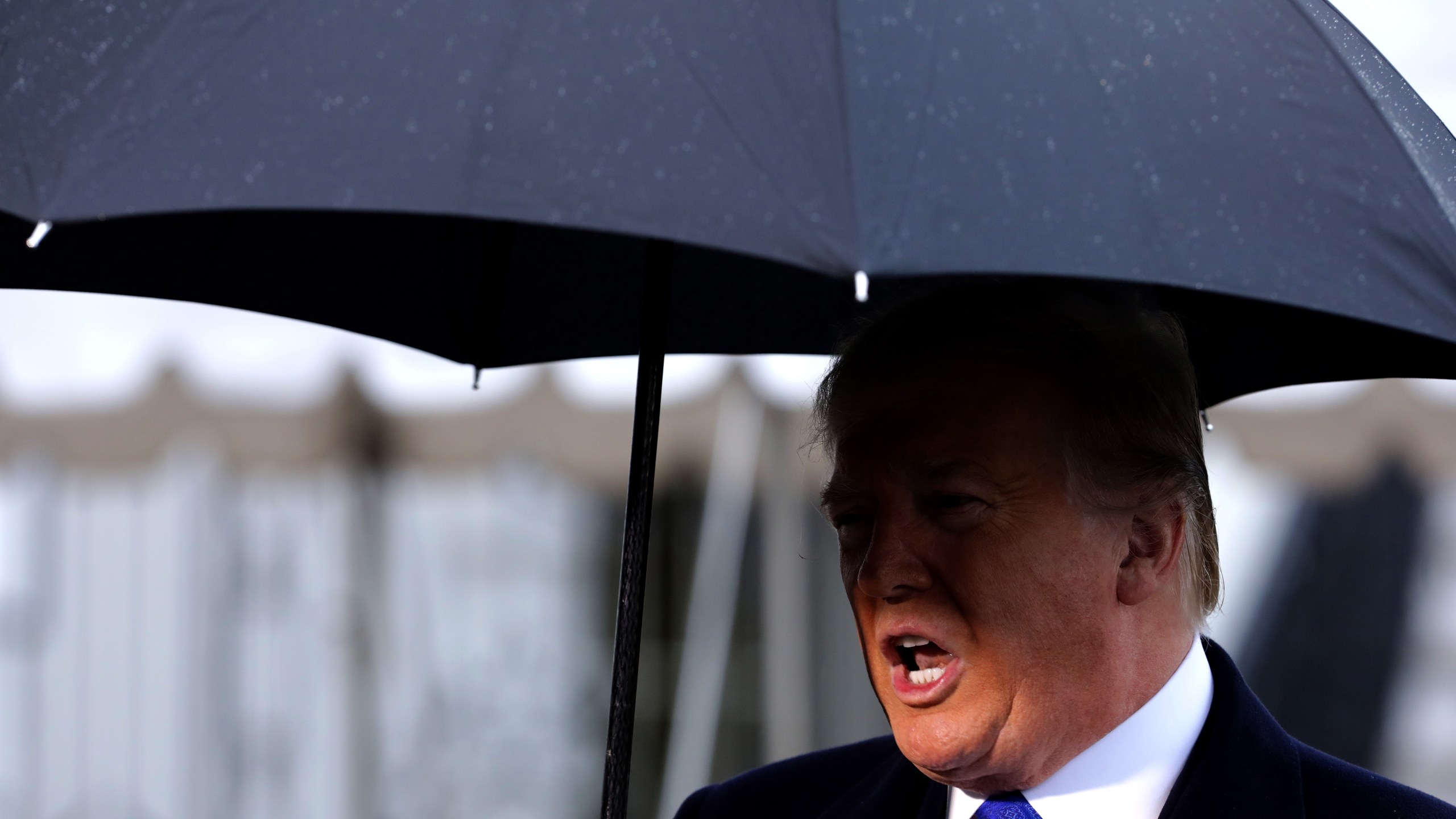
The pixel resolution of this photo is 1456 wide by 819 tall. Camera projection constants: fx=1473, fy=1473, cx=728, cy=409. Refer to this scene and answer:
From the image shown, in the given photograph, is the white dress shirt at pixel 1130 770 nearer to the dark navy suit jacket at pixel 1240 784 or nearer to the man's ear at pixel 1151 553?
the dark navy suit jacket at pixel 1240 784

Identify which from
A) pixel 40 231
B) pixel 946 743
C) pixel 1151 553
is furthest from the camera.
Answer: pixel 1151 553

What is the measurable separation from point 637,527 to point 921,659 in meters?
0.38

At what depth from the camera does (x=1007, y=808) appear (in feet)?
5.84

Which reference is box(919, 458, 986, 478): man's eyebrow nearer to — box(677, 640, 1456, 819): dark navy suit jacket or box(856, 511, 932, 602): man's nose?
box(856, 511, 932, 602): man's nose

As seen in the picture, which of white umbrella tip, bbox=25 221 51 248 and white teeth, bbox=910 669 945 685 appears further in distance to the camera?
white teeth, bbox=910 669 945 685

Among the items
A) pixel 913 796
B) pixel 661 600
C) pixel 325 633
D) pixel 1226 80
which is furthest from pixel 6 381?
pixel 1226 80

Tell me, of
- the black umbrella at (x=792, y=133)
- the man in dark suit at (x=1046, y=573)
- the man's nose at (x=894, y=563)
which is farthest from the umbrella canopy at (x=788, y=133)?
the man's nose at (x=894, y=563)

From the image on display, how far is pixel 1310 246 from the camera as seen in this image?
47.9 inches

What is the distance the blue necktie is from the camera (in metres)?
1.76

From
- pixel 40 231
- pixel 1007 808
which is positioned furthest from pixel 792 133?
pixel 1007 808

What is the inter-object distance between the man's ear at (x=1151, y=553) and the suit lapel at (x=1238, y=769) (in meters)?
0.18

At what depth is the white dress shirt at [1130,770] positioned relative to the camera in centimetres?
176

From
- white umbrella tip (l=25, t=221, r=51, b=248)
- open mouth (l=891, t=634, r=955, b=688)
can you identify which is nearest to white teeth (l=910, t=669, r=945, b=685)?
open mouth (l=891, t=634, r=955, b=688)

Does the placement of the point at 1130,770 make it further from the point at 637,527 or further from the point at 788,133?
the point at 788,133
